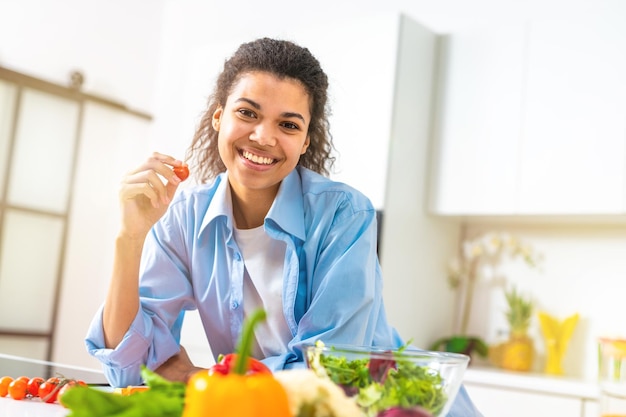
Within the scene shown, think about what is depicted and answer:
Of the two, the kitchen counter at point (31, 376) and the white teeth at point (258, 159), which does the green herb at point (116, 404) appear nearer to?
the kitchen counter at point (31, 376)

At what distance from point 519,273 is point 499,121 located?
0.71 meters

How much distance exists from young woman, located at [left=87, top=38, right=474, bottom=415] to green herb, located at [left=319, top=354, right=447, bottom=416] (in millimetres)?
583

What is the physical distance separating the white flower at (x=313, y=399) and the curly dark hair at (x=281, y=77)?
105 cm

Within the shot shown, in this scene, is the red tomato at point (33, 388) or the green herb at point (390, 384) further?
the red tomato at point (33, 388)

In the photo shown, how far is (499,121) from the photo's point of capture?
3.47 metres

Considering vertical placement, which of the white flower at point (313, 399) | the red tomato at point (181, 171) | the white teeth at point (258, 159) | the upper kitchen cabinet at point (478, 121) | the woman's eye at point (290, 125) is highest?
the upper kitchen cabinet at point (478, 121)

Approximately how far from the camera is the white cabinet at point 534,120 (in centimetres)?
319

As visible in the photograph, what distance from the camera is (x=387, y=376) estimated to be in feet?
2.64

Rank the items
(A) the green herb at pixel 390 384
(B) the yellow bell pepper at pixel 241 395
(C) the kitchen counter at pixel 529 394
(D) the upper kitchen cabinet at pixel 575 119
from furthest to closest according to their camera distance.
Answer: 1. (D) the upper kitchen cabinet at pixel 575 119
2. (C) the kitchen counter at pixel 529 394
3. (A) the green herb at pixel 390 384
4. (B) the yellow bell pepper at pixel 241 395

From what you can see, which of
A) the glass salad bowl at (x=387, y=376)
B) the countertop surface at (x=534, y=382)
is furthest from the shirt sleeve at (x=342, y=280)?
the countertop surface at (x=534, y=382)

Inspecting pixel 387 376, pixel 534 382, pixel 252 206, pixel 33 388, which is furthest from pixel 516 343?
pixel 387 376

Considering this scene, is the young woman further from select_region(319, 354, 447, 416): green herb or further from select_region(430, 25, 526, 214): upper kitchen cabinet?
select_region(430, 25, 526, 214): upper kitchen cabinet

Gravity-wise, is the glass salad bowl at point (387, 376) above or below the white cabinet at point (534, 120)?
below

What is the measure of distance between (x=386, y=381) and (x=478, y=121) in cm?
286
